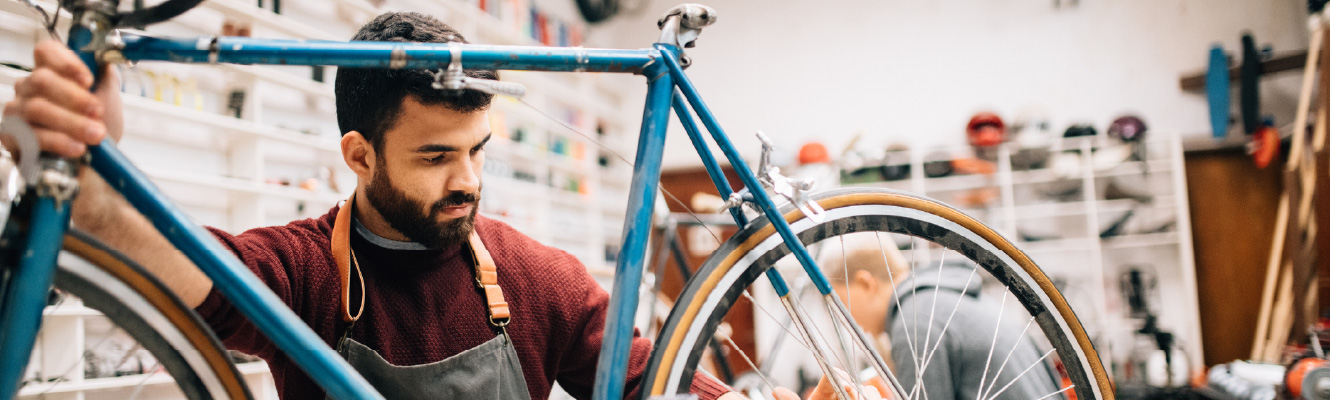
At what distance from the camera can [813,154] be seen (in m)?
4.16

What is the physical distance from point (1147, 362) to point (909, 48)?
7.40 ft

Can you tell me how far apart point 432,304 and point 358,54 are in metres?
0.38

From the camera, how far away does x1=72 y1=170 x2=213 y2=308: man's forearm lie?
640mm

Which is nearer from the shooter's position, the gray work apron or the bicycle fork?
the bicycle fork

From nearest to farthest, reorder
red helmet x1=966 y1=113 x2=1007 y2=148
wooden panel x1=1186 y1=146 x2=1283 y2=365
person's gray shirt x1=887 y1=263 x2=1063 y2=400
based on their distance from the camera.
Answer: person's gray shirt x1=887 y1=263 x2=1063 y2=400, wooden panel x1=1186 y1=146 x2=1283 y2=365, red helmet x1=966 y1=113 x2=1007 y2=148

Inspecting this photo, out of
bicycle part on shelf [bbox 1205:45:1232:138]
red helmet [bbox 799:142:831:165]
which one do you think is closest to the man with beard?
red helmet [bbox 799:142:831:165]

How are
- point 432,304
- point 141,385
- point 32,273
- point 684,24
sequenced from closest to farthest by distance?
point 32,273, point 141,385, point 684,24, point 432,304

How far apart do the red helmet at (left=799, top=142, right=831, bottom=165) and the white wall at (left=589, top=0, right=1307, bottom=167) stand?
0.35m

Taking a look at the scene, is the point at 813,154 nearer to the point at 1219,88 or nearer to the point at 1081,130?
the point at 1081,130

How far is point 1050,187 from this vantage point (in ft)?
13.1

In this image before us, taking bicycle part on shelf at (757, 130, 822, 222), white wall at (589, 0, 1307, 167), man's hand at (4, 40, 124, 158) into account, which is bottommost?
bicycle part on shelf at (757, 130, 822, 222)

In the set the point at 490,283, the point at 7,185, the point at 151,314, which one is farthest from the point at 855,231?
the point at 7,185

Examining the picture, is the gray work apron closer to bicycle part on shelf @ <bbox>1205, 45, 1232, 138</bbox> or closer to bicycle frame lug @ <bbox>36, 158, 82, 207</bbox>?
bicycle frame lug @ <bbox>36, 158, 82, 207</bbox>

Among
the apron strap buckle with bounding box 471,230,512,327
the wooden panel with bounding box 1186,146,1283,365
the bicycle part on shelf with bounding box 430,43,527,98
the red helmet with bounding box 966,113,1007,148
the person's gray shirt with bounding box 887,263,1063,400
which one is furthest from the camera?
the red helmet with bounding box 966,113,1007,148
